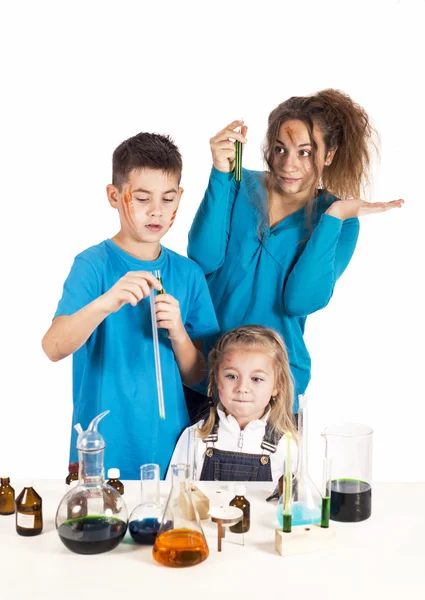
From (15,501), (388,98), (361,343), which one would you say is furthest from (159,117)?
(15,501)

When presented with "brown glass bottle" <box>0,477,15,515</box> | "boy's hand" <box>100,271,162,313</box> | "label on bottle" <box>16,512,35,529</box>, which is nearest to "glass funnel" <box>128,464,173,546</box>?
"label on bottle" <box>16,512,35,529</box>

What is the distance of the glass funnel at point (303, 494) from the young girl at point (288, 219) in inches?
31.0

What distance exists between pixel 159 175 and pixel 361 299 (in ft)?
7.02

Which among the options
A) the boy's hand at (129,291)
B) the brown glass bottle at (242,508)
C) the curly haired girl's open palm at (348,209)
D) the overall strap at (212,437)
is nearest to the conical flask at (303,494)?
the brown glass bottle at (242,508)

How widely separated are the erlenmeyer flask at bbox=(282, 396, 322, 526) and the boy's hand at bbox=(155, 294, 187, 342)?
0.56 metres

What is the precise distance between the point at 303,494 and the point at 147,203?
37.9 inches

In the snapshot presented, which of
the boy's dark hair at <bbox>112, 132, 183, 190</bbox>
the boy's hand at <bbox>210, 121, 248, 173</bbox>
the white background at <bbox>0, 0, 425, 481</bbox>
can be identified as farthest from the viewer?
the white background at <bbox>0, 0, 425, 481</bbox>

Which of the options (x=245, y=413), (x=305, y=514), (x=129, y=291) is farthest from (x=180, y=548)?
(x=245, y=413)

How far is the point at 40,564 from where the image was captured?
64.7 inches

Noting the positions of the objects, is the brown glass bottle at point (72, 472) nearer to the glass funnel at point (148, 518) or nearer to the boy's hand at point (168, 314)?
the glass funnel at point (148, 518)

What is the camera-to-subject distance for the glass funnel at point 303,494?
176 cm

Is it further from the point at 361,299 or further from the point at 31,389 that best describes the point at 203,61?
the point at 31,389

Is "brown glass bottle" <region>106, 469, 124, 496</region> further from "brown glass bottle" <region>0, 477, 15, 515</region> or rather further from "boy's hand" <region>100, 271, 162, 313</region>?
"boy's hand" <region>100, 271, 162, 313</region>

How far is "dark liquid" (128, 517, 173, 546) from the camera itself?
1709 mm
